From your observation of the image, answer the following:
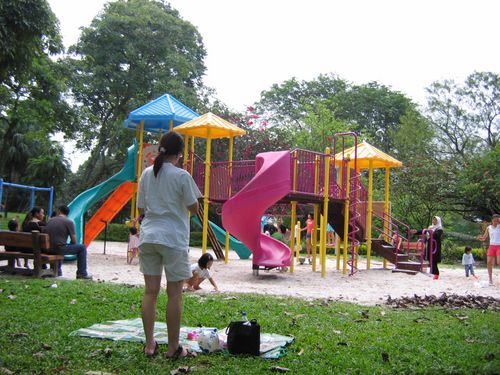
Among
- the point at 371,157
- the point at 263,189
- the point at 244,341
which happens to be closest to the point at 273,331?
the point at 244,341

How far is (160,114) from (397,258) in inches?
346

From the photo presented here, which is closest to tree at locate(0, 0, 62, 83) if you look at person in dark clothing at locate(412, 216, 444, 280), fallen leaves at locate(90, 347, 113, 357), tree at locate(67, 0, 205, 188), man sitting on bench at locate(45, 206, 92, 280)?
man sitting on bench at locate(45, 206, 92, 280)

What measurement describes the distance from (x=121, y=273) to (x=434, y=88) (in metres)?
35.5

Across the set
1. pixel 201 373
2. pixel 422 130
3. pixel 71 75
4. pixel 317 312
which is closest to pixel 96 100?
pixel 71 75

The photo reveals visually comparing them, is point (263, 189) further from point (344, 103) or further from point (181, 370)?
point (344, 103)

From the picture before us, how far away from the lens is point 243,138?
32688mm

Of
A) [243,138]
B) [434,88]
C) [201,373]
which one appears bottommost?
[201,373]

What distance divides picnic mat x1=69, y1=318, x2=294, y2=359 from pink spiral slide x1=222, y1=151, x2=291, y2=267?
7841mm

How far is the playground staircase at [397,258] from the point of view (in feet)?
54.9

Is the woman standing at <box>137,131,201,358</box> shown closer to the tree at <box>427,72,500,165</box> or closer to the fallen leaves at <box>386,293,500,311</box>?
the fallen leaves at <box>386,293,500,311</box>

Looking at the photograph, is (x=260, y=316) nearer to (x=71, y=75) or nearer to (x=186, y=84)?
(x=71, y=75)

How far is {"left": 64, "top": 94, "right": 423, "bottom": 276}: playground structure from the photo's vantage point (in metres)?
14.0

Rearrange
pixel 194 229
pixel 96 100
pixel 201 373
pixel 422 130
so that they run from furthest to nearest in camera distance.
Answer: pixel 422 130, pixel 194 229, pixel 96 100, pixel 201 373

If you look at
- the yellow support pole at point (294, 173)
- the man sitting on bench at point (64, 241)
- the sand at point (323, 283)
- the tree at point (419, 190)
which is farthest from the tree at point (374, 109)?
the man sitting on bench at point (64, 241)
